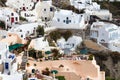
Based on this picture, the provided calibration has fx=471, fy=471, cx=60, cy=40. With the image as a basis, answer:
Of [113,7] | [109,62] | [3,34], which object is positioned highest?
[3,34]

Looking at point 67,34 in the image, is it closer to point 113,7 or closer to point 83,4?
point 83,4

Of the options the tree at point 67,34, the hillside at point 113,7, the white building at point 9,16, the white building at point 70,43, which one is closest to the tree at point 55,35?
the white building at point 70,43

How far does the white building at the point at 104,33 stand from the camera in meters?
37.0

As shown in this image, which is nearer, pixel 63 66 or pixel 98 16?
pixel 63 66

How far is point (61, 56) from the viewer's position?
29.5m

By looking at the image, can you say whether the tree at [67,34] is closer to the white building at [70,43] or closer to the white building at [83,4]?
the white building at [70,43]

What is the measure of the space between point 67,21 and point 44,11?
131 inches

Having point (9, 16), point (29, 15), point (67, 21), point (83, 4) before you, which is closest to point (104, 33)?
point (67, 21)

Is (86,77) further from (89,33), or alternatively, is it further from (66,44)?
(89,33)

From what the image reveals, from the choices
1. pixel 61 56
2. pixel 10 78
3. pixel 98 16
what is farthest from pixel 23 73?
pixel 98 16

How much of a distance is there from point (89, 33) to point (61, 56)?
914 cm

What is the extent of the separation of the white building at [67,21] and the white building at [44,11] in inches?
76.1

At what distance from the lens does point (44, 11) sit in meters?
41.1

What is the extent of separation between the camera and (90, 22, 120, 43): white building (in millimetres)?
36987
